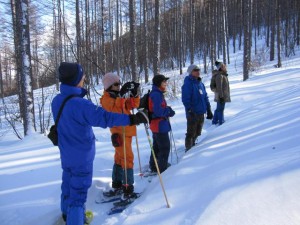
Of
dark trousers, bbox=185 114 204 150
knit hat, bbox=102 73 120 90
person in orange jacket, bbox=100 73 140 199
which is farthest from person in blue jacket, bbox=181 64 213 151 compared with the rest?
knit hat, bbox=102 73 120 90

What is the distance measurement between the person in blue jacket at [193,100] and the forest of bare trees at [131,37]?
236cm

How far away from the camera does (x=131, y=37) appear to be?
43.6 ft

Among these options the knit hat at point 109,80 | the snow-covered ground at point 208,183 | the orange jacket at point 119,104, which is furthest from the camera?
the knit hat at point 109,80

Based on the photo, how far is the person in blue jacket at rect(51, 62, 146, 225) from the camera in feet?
10.9

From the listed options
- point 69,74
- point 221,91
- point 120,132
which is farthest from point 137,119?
point 221,91

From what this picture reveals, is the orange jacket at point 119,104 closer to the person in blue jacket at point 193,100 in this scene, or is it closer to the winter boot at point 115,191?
the winter boot at point 115,191

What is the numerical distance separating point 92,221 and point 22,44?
684 cm

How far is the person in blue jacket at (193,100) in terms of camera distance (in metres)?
6.09

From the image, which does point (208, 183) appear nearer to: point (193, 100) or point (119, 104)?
point (119, 104)

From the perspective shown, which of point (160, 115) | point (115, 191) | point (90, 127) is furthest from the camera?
point (160, 115)

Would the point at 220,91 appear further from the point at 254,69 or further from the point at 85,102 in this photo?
the point at 254,69

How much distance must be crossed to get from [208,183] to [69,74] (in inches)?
74.9

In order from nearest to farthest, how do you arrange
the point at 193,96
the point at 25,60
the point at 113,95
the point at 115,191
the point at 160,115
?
the point at 113,95, the point at 115,191, the point at 160,115, the point at 193,96, the point at 25,60

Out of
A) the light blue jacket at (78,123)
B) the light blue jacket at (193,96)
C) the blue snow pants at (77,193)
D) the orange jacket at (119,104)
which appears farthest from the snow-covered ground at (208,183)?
the orange jacket at (119,104)
